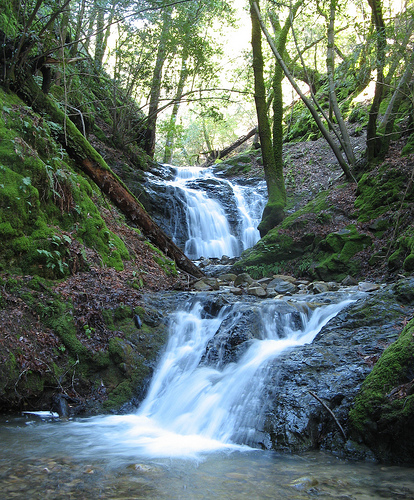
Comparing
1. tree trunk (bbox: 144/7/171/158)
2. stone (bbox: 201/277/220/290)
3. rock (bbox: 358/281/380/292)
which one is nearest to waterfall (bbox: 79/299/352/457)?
rock (bbox: 358/281/380/292)

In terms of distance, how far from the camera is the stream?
2715 mm

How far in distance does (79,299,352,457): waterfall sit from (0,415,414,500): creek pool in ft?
1.15

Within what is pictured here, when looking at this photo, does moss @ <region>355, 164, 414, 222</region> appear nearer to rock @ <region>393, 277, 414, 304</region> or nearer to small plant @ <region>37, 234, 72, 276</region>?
rock @ <region>393, 277, 414, 304</region>

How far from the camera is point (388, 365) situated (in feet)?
11.9

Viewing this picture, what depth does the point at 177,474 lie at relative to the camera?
122 inches

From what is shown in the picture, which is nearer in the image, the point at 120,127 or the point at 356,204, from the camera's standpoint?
the point at 356,204

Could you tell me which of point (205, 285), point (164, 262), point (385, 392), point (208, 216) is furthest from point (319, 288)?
point (208, 216)

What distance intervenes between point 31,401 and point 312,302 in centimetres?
457

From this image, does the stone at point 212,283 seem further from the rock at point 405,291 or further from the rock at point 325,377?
the rock at point 405,291

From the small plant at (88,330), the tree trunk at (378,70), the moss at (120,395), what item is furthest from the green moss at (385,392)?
the tree trunk at (378,70)

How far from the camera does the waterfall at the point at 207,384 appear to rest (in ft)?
13.4

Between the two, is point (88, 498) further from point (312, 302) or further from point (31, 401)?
point (312, 302)

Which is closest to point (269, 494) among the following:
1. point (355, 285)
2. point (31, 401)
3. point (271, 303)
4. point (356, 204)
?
point (31, 401)

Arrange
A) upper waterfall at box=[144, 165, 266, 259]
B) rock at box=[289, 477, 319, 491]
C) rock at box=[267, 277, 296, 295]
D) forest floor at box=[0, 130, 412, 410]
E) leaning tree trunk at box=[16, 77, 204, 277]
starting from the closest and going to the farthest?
rock at box=[289, 477, 319, 491]
forest floor at box=[0, 130, 412, 410]
leaning tree trunk at box=[16, 77, 204, 277]
rock at box=[267, 277, 296, 295]
upper waterfall at box=[144, 165, 266, 259]
